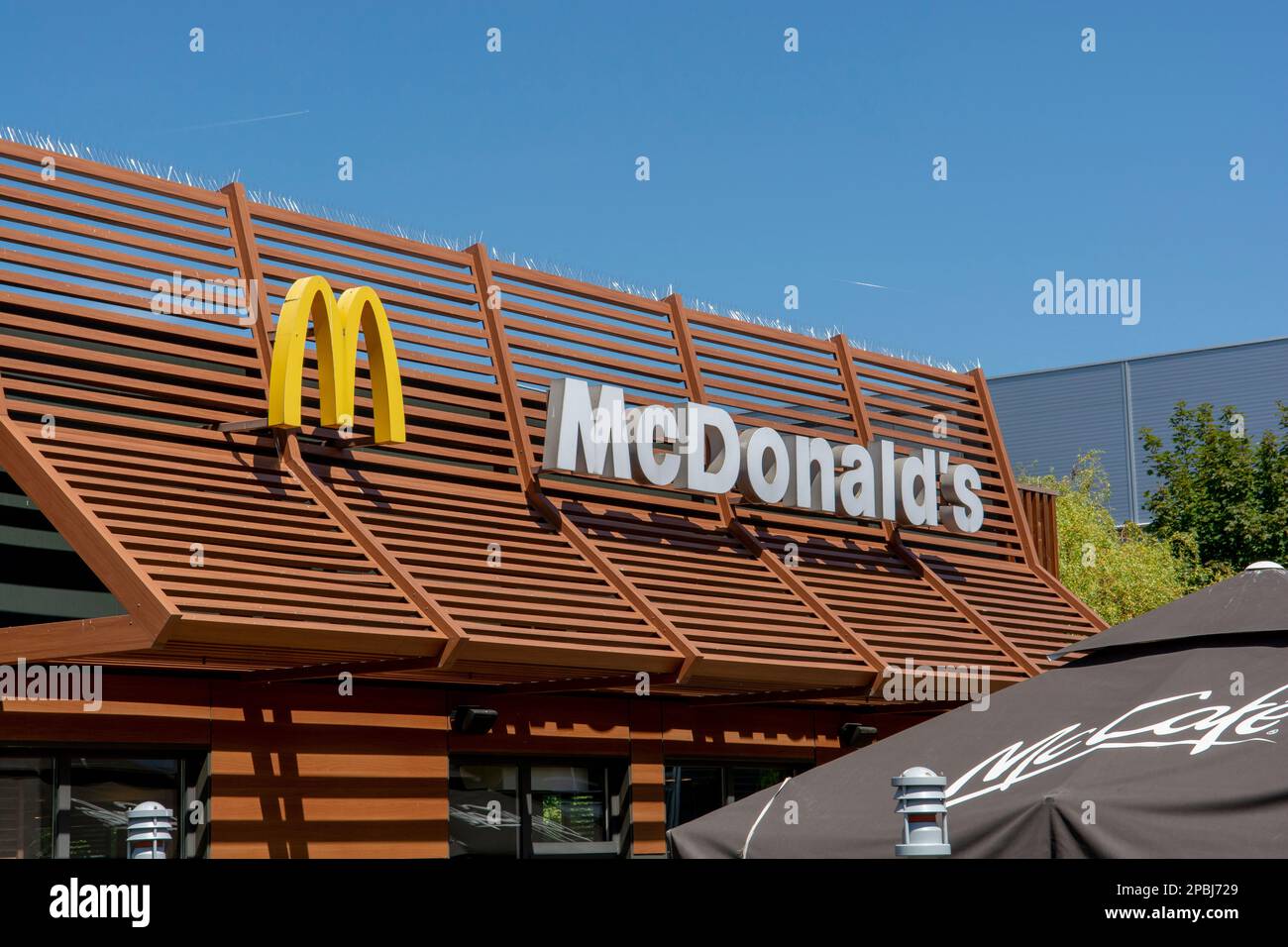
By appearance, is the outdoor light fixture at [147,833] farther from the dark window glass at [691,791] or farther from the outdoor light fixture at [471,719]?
the dark window glass at [691,791]

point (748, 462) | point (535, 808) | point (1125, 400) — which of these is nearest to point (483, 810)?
point (535, 808)

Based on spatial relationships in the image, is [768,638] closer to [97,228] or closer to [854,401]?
[854,401]

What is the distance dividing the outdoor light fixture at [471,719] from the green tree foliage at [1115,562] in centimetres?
2007

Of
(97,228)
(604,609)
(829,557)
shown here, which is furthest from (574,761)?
(97,228)

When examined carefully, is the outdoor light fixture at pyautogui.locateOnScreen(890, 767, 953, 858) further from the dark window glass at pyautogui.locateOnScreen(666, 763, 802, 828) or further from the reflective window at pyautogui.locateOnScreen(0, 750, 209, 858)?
the dark window glass at pyautogui.locateOnScreen(666, 763, 802, 828)

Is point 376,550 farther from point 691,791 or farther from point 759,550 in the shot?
point 759,550

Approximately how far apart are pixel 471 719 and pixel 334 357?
10.1 feet

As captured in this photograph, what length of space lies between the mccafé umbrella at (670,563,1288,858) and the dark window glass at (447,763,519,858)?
22.5 ft

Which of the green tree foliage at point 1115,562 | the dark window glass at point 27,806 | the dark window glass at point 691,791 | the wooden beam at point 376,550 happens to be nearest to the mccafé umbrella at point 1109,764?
the wooden beam at point 376,550

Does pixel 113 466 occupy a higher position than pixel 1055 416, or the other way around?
pixel 1055 416

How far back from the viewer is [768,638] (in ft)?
45.4

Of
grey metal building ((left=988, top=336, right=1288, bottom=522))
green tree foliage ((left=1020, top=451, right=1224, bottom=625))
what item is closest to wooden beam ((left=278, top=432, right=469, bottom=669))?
green tree foliage ((left=1020, top=451, right=1224, bottom=625))

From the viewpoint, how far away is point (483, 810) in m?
13.3
